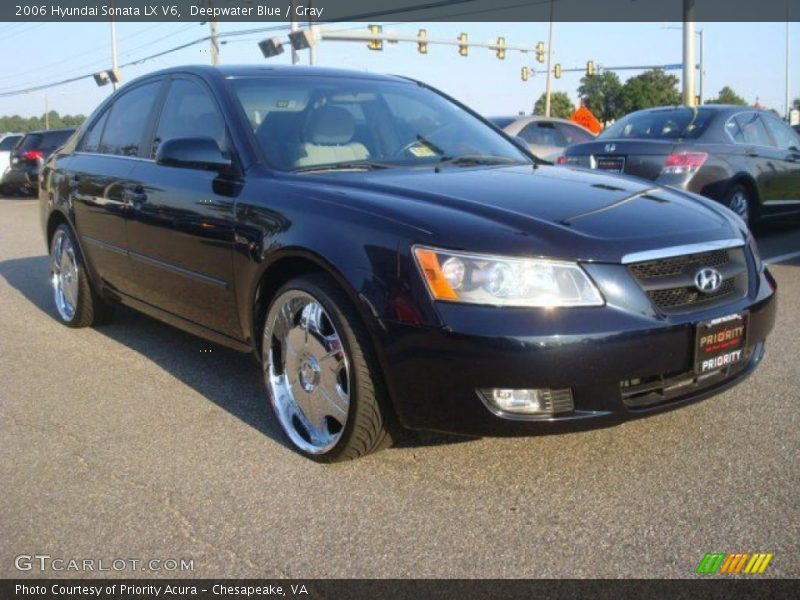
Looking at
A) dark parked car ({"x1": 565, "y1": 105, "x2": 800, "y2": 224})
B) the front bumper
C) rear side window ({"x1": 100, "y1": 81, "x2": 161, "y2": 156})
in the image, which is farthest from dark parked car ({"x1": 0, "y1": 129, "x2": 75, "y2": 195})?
the front bumper

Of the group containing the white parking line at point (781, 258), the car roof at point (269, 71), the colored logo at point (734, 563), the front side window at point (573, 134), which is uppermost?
the car roof at point (269, 71)

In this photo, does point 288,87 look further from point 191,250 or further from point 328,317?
point 328,317

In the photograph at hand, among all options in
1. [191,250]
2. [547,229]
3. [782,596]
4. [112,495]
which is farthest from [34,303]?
[782,596]

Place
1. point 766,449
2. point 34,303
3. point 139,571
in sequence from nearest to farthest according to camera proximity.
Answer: point 139,571
point 766,449
point 34,303

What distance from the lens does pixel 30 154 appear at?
20297 millimetres

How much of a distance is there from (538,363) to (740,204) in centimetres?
694

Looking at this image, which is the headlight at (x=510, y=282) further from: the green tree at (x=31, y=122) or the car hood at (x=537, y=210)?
the green tree at (x=31, y=122)

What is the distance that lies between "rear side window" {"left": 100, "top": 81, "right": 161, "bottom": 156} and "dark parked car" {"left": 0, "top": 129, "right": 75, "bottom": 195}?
15943 millimetres

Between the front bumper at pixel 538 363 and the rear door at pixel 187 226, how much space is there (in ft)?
4.07

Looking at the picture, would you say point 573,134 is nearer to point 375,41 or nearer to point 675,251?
point 675,251

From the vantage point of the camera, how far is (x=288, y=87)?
432 centimetres

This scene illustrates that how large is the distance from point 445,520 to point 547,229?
106 centimetres

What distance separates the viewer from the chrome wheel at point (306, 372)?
335 centimetres

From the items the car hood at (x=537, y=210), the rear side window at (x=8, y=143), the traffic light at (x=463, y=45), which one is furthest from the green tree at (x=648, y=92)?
the car hood at (x=537, y=210)
